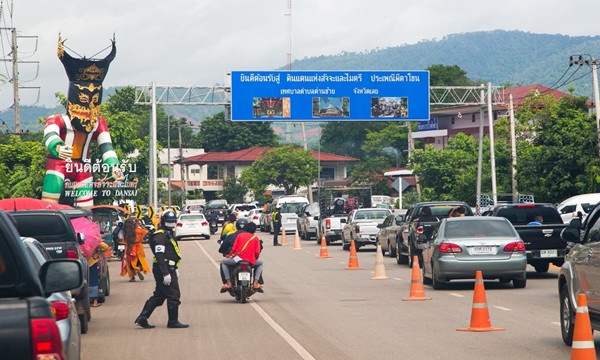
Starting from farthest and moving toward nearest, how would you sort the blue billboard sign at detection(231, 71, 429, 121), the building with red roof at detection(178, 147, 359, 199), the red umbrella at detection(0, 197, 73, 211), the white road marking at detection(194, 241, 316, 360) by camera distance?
the building with red roof at detection(178, 147, 359, 199) → the blue billboard sign at detection(231, 71, 429, 121) → the red umbrella at detection(0, 197, 73, 211) → the white road marking at detection(194, 241, 316, 360)

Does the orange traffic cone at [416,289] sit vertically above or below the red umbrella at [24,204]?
below

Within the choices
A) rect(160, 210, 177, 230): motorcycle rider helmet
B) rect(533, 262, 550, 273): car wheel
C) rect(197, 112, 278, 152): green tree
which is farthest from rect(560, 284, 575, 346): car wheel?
rect(197, 112, 278, 152): green tree

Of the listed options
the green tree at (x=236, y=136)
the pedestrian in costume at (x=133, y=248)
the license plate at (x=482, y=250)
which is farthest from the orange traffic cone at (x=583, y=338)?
the green tree at (x=236, y=136)

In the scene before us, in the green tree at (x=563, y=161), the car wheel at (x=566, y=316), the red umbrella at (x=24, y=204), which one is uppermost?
the green tree at (x=563, y=161)

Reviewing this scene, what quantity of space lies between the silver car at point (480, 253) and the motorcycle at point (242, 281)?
3.85m

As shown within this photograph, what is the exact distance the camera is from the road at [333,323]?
11.8 m

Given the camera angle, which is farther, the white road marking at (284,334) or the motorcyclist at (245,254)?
the motorcyclist at (245,254)

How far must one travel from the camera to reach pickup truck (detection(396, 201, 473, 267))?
2628cm

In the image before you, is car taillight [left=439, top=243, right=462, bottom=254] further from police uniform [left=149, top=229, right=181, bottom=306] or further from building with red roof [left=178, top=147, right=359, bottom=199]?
building with red roof [left=178, top=147, right=359, bottom=199]

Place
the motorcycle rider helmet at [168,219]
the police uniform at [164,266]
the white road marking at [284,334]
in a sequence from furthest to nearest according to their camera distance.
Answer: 1. the motorcycle rider helmet at [168,219]
2. the police uniform at [164,266]
3. the white road marking at [284,334]

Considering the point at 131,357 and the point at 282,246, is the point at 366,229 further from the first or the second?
the point at 131,357

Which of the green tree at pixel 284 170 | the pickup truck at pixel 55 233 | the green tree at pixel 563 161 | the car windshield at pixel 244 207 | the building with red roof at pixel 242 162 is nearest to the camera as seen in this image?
the pickup truck at pixel 55 233

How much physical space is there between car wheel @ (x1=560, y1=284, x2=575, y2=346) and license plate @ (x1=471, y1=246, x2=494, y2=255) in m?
7.49

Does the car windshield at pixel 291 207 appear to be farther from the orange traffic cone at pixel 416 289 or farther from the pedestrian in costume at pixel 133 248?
the orange traffic cone at pixel 416 289
